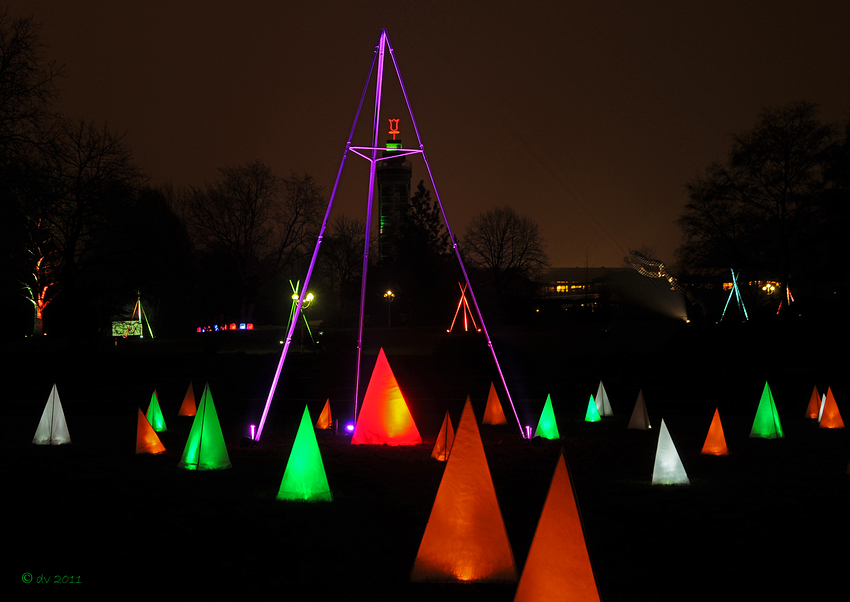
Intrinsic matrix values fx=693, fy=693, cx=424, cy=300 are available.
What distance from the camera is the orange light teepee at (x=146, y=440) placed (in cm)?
906

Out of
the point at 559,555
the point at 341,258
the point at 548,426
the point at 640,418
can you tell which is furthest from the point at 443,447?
the point at 341,258

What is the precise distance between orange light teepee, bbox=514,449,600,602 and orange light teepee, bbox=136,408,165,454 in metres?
6.78

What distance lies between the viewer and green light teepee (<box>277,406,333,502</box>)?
6.50 meters

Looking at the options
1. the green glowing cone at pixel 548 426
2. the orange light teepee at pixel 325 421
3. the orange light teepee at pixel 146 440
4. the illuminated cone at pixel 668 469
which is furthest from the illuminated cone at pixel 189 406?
the illuminated cone at pixel 668 469

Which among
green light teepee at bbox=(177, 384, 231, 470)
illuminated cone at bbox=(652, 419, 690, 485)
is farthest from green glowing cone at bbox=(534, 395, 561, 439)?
green light teepee at bbox=(177, 384, 231, 470)

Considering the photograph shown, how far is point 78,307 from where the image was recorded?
91.9ft

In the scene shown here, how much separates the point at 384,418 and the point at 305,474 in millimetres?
3646

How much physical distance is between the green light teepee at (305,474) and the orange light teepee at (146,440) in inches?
A: 130

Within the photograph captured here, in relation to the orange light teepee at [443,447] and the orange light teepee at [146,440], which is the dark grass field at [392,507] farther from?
Result: the orange light teepee at [443,447]

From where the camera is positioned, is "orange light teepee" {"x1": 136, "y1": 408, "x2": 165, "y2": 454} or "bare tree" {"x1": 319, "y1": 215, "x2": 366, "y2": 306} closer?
"orange light teepee" {"x1": 136, "y1": 408, "x2": 165, "y2": 454}

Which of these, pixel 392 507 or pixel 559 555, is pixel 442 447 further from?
pixel 559 555

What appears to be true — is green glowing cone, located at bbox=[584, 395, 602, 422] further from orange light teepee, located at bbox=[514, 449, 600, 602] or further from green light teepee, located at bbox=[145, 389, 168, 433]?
orange light teepee, located at bbox=[514, 449, 600, 602]

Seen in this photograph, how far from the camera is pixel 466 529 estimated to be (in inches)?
182

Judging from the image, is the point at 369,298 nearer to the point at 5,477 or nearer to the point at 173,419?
the point at 173,419
